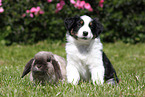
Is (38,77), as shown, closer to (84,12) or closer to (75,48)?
(75,48)

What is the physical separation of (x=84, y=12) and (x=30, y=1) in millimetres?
2045

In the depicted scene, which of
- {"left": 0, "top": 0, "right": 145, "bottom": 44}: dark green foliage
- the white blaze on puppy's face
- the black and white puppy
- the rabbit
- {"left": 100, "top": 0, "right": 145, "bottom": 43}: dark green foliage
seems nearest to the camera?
the rabbit

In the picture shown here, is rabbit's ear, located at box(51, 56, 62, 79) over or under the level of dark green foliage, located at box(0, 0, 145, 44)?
under

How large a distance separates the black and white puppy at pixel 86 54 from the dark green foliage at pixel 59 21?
457 cm

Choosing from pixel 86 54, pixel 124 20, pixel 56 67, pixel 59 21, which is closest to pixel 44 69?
pixel 56 67

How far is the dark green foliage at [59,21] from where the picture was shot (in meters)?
8.29

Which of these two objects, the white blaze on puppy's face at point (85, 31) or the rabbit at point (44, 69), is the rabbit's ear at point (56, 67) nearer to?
the rabbit at point (44, 69)

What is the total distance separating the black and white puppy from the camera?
3.74 meters

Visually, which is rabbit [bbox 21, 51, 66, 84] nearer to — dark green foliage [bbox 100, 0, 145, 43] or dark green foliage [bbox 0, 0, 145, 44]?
dark green foliage [bbox 0, 0, 145, 44]

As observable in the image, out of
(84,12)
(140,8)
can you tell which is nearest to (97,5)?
(84,12)

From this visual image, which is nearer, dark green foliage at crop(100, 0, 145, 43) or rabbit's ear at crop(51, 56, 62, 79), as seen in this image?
rabbit's ear at crop(51, 56, 62, 79)

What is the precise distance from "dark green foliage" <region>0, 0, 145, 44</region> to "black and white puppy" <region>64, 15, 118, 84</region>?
15.0 ft

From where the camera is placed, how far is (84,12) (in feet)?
27.8

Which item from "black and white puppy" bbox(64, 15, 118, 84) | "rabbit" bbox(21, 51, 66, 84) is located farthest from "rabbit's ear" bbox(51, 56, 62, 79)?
"black and white puppy" bbox(64, 15, 118, 84)
